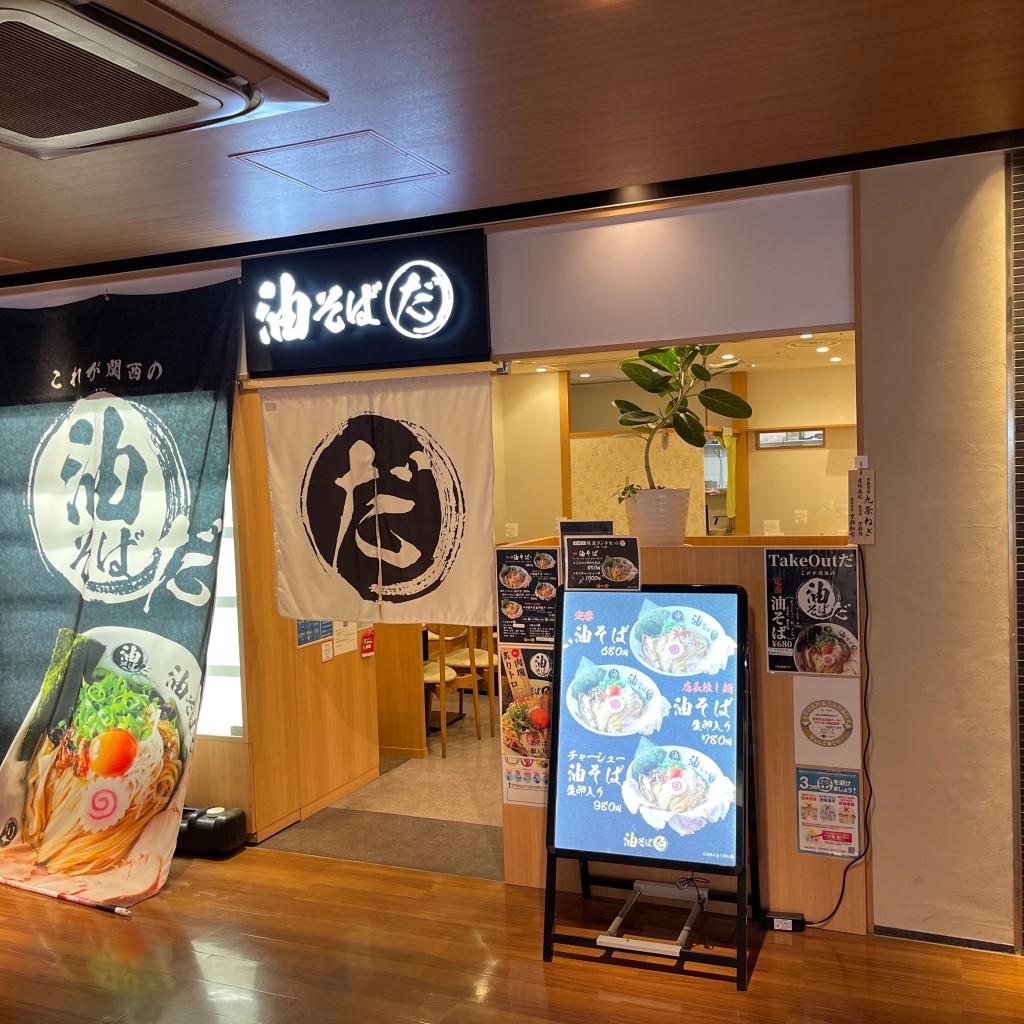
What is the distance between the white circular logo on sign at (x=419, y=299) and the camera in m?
3.91

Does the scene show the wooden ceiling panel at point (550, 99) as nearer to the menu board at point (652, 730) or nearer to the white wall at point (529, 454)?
the menu board at point (652, 730)

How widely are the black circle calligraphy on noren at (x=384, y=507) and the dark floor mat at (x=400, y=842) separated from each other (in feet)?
3.78

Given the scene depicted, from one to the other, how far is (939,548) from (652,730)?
1160 mm

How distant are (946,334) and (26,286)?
13.9 ft

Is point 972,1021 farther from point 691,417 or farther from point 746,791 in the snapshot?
point 691,417

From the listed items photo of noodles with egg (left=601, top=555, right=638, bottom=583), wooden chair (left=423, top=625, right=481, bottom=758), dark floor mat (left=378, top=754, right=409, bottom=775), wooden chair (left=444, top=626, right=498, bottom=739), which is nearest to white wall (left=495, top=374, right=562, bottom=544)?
wooden chair (left=444, top=626, right=498, bottom=739)

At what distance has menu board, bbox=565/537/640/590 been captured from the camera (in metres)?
3.60

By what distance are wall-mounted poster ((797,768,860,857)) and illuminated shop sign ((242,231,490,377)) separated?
2.04 metres

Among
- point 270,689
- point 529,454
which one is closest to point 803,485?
point 529,454

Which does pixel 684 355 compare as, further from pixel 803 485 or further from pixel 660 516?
pixel 803 485

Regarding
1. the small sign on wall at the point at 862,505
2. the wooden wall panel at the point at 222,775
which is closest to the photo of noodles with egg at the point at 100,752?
the wooden wall panel at the point at 222,775

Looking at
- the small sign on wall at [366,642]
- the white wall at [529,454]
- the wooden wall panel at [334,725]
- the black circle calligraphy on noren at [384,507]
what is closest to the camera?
the black circle calligraphy on noren at [384,507]

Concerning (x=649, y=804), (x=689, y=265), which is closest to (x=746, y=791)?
(x=649, y=804)

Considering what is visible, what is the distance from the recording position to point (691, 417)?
374cm
